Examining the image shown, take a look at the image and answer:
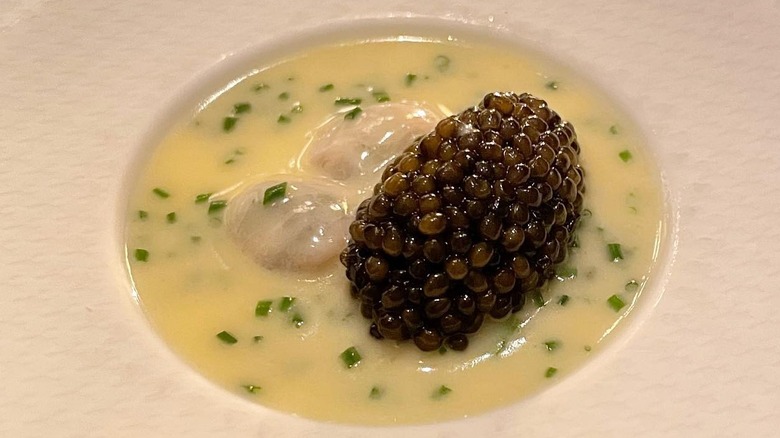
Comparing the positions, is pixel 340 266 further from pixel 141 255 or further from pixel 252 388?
pixel 141 255

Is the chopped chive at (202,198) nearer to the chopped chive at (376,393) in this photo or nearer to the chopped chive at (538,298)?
the chopped chive at (376,393)

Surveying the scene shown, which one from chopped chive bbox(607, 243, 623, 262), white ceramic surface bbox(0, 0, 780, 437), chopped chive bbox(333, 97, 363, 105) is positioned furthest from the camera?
chopped chive bbox(333, 97, 363, 105)

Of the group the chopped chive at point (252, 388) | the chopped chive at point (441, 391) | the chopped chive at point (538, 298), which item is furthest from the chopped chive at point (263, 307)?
the chopped chive at point (538, 298)

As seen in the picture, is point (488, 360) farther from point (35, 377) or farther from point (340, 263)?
point (35, 377)

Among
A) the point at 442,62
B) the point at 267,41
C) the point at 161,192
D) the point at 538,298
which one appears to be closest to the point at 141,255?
the point at 161,192

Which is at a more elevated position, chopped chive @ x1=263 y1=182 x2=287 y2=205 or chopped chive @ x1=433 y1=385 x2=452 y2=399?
chopped chive @ x1=263 y1=182 x2=287 y2=205

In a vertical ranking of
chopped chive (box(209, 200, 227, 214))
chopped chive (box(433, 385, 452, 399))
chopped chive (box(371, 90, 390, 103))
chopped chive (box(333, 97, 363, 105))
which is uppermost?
chopped chive (box(371, 90, 390, 103))

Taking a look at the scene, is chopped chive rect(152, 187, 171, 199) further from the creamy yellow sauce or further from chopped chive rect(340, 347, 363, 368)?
chopped chive rect(340, 347, 363, 368)

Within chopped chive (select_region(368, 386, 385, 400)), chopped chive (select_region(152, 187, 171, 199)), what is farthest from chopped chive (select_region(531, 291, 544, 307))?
chopped chive (select_region(152, 187, 171, 199))
